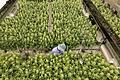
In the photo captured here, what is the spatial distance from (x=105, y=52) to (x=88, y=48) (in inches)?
59.5

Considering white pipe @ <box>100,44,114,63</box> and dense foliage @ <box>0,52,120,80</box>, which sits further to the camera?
white pipe @ <box>100,44,114,63</box>

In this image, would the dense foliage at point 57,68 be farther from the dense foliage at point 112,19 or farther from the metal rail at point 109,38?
the dense foliage at point 112,19

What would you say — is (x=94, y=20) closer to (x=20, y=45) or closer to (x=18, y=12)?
(x=20, y=45)

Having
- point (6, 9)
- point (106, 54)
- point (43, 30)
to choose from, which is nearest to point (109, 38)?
point (106, 54)

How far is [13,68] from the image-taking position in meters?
4.55

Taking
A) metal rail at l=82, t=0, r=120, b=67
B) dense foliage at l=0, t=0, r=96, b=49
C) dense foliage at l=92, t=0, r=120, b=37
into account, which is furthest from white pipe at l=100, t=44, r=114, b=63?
dense foliage at l=92, t=0, r=120, b=37

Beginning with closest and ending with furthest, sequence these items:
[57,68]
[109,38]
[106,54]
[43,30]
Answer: [57,68] < [106,54] < [109,38] < [43,30]

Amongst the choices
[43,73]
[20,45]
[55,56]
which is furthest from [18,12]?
[43,73]

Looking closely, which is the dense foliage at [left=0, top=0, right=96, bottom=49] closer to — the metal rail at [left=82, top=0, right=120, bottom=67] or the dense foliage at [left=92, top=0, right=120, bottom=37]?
the metal rail at [left=82, top=0, right=120, bottom=67]

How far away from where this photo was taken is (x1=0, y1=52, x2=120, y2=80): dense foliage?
4.30 m

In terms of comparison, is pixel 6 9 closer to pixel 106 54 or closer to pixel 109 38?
pixel 109 38

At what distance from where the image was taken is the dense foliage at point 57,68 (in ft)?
14.1

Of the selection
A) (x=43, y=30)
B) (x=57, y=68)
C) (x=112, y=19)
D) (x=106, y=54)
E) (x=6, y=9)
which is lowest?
(x=112, y=19)

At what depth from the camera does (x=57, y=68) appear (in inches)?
179
